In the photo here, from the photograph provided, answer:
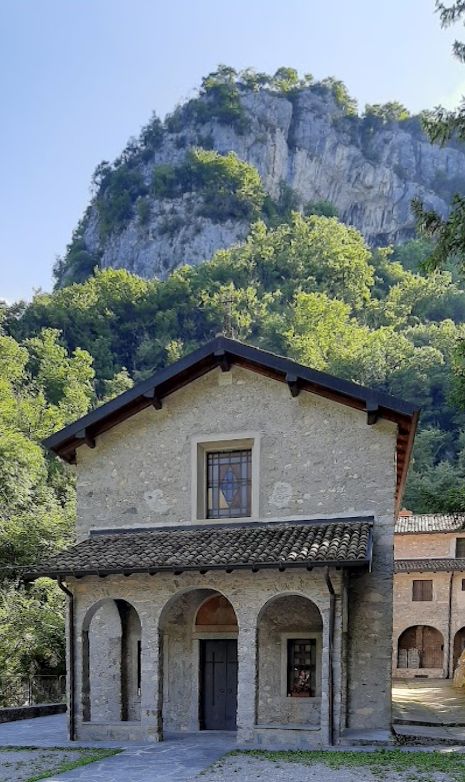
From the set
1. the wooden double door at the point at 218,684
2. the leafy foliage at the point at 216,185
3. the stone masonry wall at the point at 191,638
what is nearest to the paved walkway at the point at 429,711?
the stone masonry wall at the point at 191,638

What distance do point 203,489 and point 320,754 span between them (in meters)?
5.66

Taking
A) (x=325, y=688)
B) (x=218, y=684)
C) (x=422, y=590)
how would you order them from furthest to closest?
(x=422, y=590) < (x=218, y=684) < (x=325, y=688)

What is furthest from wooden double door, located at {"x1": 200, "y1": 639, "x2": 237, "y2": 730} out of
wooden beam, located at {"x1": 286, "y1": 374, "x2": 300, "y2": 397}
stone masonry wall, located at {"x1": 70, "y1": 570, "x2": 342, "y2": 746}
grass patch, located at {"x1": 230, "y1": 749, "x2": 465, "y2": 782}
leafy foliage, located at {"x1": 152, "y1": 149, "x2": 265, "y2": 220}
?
leafy foliage, located at {"x1": 152, "y1": 149, "x2": 265, "y2": 220}

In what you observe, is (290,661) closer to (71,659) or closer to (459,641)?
(71,659)

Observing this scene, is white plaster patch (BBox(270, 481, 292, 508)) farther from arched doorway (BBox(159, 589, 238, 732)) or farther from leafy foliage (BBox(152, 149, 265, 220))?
leafy foliage (BBox(152, 149, 265, 220))

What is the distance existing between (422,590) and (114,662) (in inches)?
904

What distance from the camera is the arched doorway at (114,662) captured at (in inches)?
614

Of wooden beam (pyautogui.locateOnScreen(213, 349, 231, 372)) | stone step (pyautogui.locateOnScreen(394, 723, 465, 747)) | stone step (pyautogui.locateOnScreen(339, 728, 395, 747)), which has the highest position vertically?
wooden beam (pyautogui.locateOnScreen(213, 349, 231, 372))

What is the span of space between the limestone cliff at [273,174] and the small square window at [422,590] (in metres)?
63.3

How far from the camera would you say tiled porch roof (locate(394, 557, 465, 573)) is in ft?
112

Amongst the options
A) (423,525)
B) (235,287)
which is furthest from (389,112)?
(423,525)

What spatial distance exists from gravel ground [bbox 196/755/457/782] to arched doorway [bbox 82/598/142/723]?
436cm

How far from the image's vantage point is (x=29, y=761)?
12.5 m

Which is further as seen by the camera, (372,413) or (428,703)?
(428,703)
